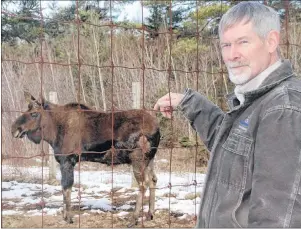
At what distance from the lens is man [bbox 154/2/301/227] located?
4.26ft

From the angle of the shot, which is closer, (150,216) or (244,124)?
(244,124)

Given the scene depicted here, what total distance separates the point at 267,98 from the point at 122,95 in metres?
5.31

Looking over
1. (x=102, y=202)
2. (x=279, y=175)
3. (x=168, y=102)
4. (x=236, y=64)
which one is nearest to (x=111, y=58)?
(x=168, y=102)

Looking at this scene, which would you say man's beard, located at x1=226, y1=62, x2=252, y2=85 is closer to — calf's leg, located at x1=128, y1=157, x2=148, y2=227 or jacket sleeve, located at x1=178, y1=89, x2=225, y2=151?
jacket sleeve, located at x1=178, y1=89, x2=225, y2=151

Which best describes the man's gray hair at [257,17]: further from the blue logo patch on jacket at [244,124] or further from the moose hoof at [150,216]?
the moose hoof at [150,216]

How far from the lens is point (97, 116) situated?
551 centimetres

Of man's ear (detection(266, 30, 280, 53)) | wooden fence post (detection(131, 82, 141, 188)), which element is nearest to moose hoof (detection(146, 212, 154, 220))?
wooden fence post (detection(131, 82, 141, 188))

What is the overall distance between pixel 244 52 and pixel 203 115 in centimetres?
53

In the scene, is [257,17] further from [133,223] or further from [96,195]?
[96,195]

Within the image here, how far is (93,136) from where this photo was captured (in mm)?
5453

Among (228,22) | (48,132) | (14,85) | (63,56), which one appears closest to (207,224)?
(228,22)

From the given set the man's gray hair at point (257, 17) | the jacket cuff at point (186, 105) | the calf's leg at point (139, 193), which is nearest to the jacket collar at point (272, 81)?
the man's gray hair at point (257, 17)

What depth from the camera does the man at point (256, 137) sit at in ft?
4.26

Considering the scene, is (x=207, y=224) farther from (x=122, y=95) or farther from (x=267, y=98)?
(x=122, y=95)
